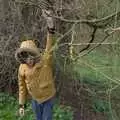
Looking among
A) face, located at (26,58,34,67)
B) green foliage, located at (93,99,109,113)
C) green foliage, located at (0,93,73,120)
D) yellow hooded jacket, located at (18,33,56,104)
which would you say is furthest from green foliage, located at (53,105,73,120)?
face, located at (26,58,34,67)

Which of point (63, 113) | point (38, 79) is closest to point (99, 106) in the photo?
point (63, 113)

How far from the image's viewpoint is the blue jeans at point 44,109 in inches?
294

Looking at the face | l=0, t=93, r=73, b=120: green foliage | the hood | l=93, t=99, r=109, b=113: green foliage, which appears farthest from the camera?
l=0, t=93, r=73, b=120: green foliage

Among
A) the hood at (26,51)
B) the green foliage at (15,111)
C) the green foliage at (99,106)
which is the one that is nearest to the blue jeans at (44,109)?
the hood at (26,51)

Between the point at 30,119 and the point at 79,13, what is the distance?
10.5 ft

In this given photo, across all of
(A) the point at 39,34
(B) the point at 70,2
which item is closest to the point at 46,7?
(B) the point at 70,2

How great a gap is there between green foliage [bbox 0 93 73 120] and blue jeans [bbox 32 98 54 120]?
3.50 feet

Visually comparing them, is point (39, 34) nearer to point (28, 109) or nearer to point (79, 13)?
point (28, 109)

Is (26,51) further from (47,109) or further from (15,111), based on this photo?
(15,111)

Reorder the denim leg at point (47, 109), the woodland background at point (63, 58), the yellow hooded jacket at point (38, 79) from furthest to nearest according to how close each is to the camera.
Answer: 1. the denim leg at point (47, 109)
2. the yellow hooded jacket at point (38, 79)
3. the woodland background at point (63, 58)

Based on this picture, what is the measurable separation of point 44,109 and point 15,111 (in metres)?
1.76

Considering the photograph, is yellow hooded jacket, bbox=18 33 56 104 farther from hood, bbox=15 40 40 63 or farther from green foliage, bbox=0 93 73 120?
green foliage, bbox=0 93 73 120

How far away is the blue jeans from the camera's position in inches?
294

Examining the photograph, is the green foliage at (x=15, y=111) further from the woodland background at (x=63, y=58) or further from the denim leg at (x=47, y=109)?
the denim leg at (x=47, y=109)
